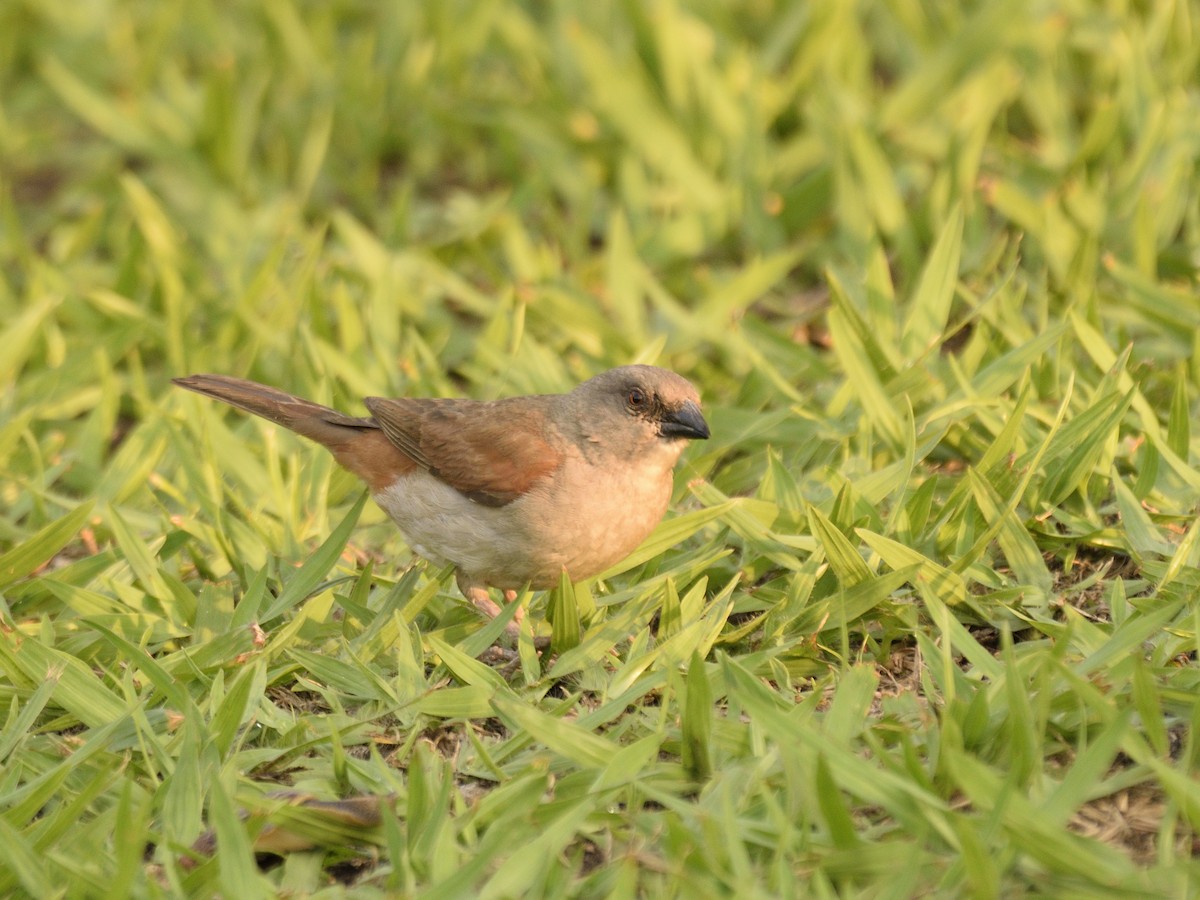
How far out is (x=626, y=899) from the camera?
2.98m

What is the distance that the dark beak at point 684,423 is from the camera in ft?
13.9

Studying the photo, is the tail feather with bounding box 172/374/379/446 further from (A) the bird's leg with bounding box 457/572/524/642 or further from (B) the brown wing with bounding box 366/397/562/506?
(A) the bird's leg with bounding box 457/572/524/642

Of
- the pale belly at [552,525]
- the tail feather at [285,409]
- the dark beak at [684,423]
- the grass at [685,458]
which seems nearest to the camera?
the grass at [685,458]

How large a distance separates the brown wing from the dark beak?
0.33 m

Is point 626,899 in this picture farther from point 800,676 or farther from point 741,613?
point 741,613

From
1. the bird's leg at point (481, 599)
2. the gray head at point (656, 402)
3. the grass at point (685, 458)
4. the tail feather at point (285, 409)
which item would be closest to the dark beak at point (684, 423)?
the gray head at point (656, 402)

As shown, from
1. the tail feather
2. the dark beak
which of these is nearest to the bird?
the dark beak

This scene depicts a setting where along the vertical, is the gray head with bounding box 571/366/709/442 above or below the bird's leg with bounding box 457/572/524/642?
above

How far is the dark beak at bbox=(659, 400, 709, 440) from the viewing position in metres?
4.24

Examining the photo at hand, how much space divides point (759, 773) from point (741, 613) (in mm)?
928

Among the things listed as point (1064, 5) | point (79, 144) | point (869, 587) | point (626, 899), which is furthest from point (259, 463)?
point (1064, 5)

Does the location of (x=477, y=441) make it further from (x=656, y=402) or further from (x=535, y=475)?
(x=656, y=402)

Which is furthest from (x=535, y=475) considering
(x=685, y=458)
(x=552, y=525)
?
(x=685, y=458)

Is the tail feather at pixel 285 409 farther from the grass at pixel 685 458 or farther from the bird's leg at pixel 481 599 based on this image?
the bird's leg at pixel 481 599
